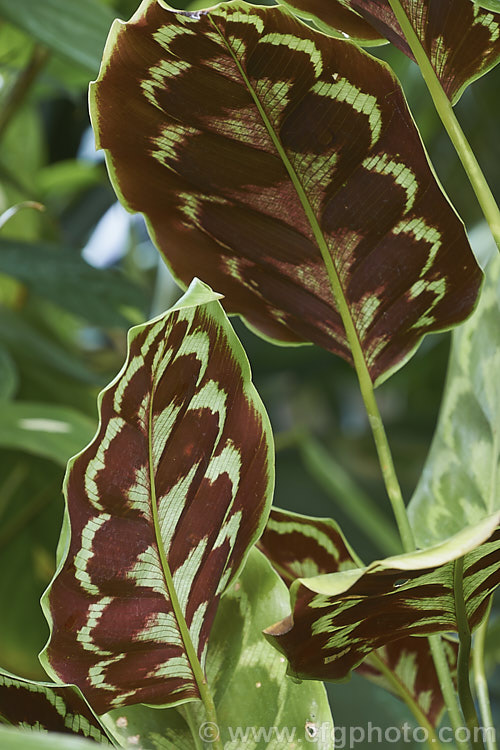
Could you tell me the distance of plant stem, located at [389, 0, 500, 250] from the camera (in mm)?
244

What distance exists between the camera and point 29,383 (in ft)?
2.85

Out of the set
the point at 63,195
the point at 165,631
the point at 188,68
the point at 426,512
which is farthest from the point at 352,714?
the point at 63,195

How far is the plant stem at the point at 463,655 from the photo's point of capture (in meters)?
0.21

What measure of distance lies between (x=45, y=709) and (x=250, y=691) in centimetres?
8

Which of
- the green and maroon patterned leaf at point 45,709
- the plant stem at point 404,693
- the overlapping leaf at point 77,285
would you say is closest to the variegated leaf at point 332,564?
the plant stem at point 404,693

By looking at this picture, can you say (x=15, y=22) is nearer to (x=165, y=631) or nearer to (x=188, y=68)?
(x=188, y=68)

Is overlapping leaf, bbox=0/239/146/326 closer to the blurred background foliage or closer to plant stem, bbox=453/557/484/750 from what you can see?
the blurred background foliage

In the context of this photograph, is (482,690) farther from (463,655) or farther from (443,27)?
(443,27)

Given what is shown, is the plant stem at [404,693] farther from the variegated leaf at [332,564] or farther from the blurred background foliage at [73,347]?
the blurred background foliage at [73,347]

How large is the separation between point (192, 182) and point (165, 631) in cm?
16

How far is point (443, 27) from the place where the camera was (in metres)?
0.25

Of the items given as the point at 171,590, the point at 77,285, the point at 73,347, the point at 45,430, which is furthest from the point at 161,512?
the point at 73,347

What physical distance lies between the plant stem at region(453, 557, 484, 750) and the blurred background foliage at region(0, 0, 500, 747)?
0.80 ft

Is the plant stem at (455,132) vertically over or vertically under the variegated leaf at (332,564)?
over
